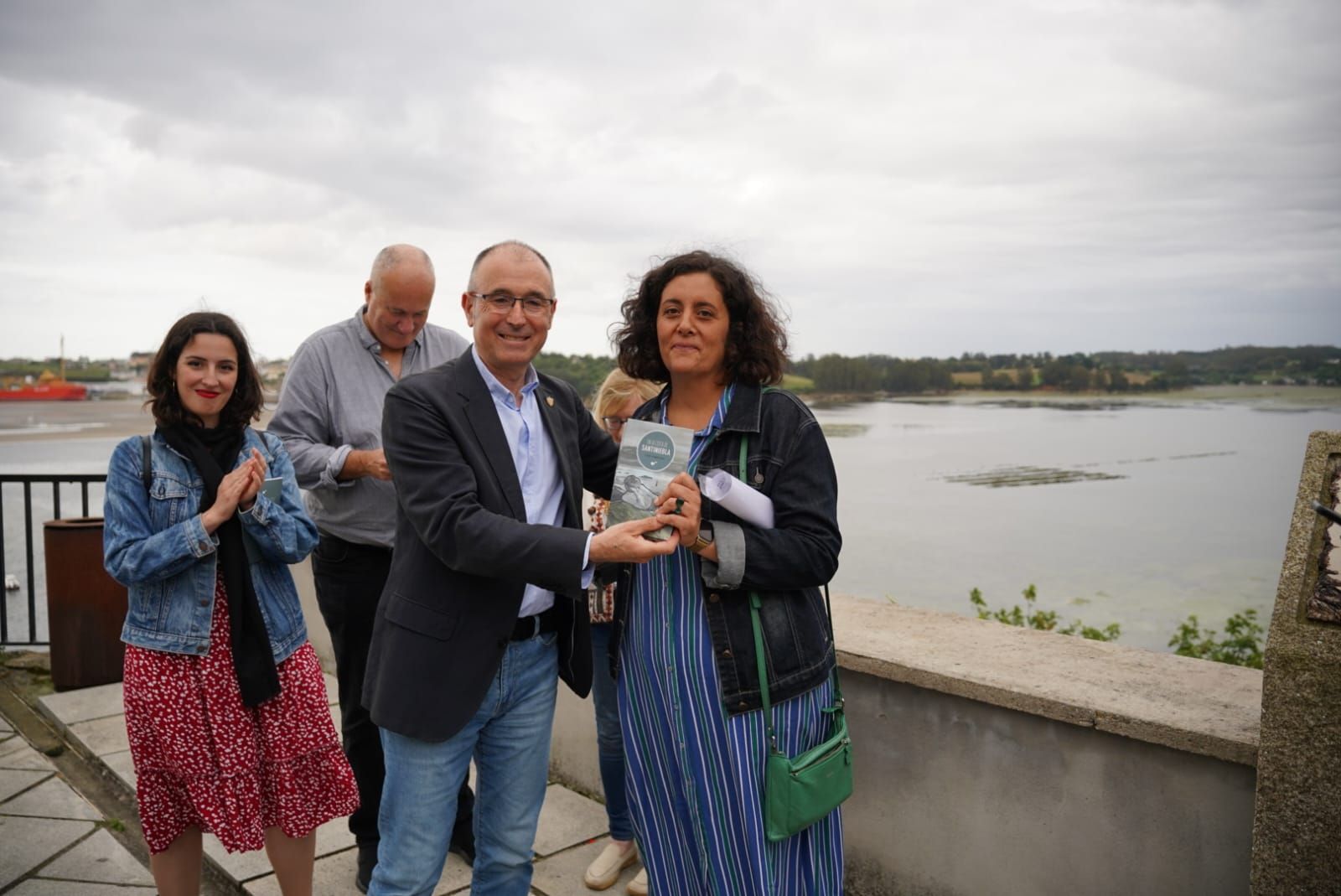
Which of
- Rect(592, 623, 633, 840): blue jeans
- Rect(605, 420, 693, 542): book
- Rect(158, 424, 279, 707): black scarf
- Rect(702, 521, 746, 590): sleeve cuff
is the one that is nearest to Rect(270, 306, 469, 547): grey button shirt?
Rect(158, 424, 279, 707): black scarf

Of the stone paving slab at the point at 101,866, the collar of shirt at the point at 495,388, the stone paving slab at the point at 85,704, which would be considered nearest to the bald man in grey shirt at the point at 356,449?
the stone paving slab at the point at 101,866

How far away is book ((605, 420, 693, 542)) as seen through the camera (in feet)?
6.47

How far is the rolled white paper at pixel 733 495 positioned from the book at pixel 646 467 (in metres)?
0.14

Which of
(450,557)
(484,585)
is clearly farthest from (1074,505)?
(450,557)

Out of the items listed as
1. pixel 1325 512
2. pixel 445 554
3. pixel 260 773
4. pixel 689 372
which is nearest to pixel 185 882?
pixel 260 773

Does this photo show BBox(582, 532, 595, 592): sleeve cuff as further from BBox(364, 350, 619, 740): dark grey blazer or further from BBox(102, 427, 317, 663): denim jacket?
BBox(102, 427, 317, 663): denim jacket

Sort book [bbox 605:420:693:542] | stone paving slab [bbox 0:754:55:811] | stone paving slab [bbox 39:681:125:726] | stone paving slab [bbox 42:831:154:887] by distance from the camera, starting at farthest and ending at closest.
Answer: stone paving slab [bbox 39:681:125:726] → stone paving slab [bbox 0:754:55:811] → stone paving slab [bbox 42:831:154:887] → book [bbox 605:420:693:542]

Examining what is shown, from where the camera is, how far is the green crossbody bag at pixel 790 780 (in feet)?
6.91

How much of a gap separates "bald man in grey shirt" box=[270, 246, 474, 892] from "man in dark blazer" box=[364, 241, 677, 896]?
3.49 ft

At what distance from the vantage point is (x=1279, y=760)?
1.84 meters

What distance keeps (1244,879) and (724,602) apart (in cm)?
146

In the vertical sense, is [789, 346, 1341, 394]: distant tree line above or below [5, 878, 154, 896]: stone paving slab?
above

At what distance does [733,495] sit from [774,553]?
0.16 m

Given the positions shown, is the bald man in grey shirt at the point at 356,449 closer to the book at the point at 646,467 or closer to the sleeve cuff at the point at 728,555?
the book at the point at 646,467
